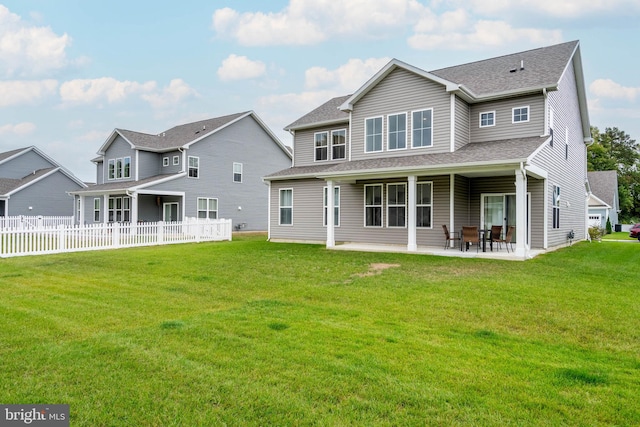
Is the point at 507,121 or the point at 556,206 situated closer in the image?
the point at 507,121

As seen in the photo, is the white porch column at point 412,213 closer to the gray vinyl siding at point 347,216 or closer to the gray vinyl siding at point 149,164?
the gray vinyl siding at point 347,216

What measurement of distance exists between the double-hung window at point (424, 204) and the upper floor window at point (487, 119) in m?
2.91

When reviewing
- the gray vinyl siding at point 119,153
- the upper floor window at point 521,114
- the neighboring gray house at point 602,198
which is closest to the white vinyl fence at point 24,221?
the gray vinyl siding at point 119,153

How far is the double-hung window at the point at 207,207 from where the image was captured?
84.6ft

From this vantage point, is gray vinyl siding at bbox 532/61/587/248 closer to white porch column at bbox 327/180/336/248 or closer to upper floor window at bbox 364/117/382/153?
upper floor window at bbox 364/117/382/153

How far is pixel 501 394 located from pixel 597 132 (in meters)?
61.7

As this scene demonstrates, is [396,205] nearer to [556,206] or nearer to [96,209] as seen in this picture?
[556,206]

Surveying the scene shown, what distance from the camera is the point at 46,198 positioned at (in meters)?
32.0

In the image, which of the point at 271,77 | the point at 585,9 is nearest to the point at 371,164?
the point at 585,9

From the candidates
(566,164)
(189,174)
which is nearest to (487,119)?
(566,164)

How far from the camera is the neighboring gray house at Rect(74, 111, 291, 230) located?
989 inches

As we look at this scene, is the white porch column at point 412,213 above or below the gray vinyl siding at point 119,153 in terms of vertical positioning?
below

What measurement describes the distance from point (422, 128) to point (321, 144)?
565cm

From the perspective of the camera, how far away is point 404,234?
1512 centimetres
